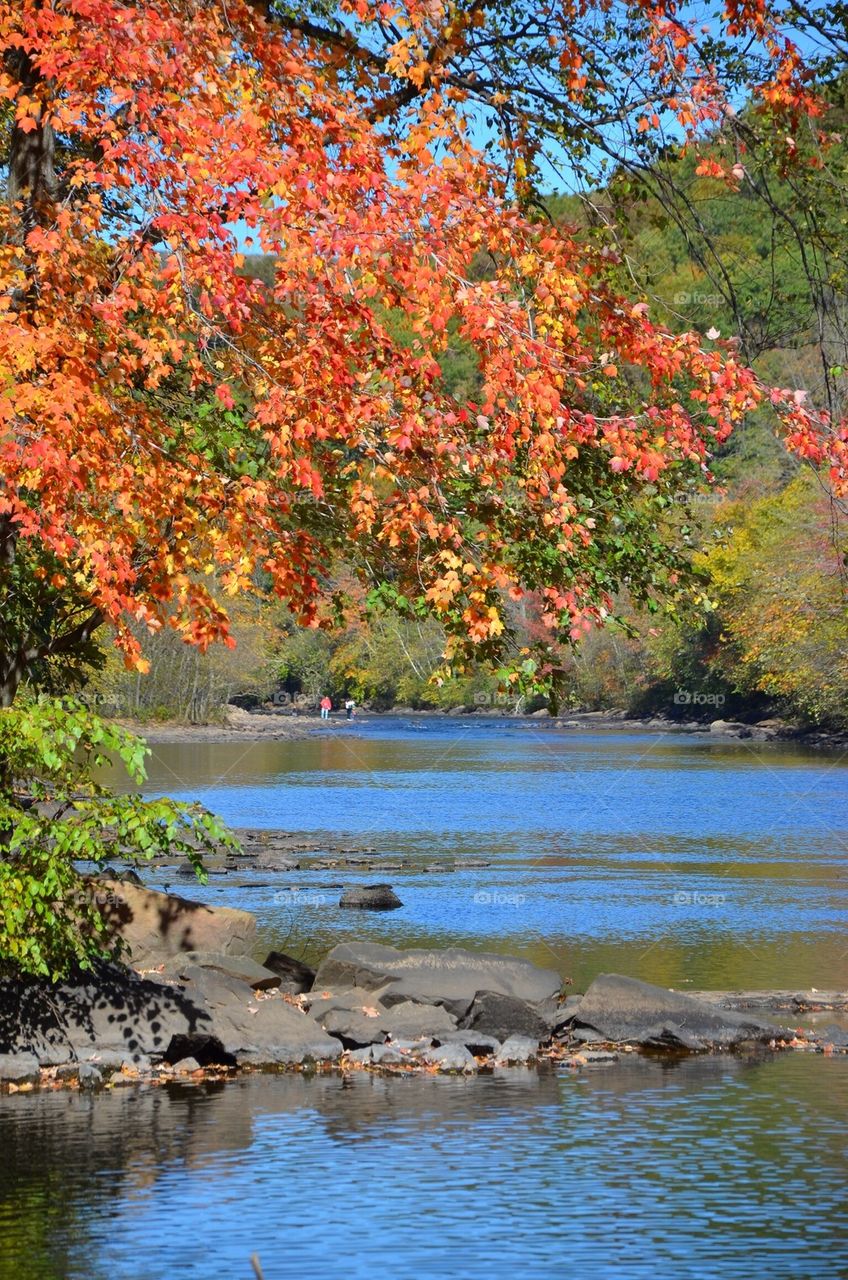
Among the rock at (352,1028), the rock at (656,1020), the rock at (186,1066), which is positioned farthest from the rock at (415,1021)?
the rock at (186,1066)

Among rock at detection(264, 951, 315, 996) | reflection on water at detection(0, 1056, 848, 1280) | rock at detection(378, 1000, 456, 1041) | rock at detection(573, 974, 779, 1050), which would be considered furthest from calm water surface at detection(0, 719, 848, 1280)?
rock at detection(264, 951, 315, 996)

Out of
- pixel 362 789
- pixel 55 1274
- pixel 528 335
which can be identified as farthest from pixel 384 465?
pixel 362 789

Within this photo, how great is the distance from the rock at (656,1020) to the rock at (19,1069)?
216 inches

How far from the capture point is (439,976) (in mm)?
19047

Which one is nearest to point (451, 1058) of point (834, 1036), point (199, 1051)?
point (199, 1051)

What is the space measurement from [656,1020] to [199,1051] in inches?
184

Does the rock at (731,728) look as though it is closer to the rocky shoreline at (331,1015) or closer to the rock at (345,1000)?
the rocky shoreline at (331,1015)

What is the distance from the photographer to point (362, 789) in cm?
5962

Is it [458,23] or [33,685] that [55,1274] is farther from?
[33,685]

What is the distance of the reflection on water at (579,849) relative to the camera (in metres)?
25.3

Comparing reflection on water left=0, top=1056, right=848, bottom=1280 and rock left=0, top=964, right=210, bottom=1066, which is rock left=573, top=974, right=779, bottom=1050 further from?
rock left=0, top=964, right=210, bottom=1066

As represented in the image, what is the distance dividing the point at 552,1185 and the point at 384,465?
5896 millimetres

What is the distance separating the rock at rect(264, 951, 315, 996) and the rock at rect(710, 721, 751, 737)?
7151 centimetres

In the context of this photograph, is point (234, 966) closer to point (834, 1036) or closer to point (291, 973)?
point (291, 973)
